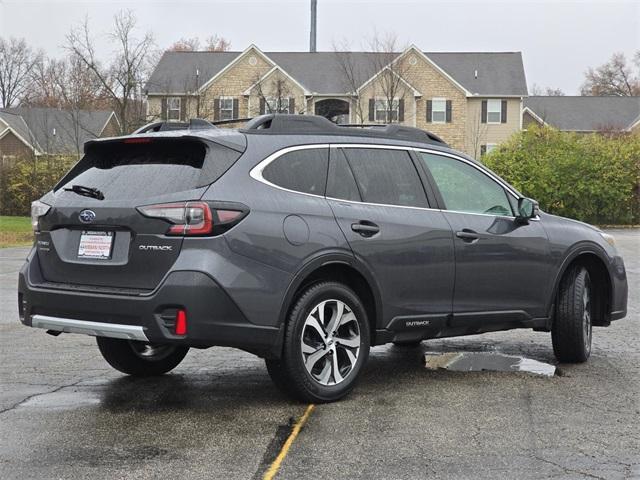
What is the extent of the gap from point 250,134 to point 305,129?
18.5 inches

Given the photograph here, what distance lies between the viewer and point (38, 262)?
5.67m

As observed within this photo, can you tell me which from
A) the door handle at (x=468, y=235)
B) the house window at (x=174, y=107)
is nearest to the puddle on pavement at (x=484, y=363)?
the door handle at (x=468, y=235)

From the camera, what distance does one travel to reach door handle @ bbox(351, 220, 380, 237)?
570cm

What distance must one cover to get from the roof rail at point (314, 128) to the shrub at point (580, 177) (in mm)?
30794

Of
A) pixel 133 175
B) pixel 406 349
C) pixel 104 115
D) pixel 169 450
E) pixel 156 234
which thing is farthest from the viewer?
pixel 104 115

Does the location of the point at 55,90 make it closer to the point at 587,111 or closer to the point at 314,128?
the point at 587,111

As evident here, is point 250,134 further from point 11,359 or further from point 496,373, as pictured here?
point 11,359

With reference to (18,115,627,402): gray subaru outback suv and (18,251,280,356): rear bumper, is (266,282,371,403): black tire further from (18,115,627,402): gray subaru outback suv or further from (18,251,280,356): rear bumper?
(18,251,280,356): rear bumper

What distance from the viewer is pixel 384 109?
50812 mm

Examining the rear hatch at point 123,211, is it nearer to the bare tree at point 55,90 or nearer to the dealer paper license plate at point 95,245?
the dealer paper license plate at point 95,245

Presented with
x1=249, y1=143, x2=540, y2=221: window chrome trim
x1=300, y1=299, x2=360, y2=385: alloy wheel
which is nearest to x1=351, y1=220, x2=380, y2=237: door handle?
x1=249, y1=143, x2=540, y2=221: window chrome trim

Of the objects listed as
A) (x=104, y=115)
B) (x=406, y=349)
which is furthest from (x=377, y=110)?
(x=406, y=349)

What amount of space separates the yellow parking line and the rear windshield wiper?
1798mm

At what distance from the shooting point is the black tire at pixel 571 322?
7.08 meters
